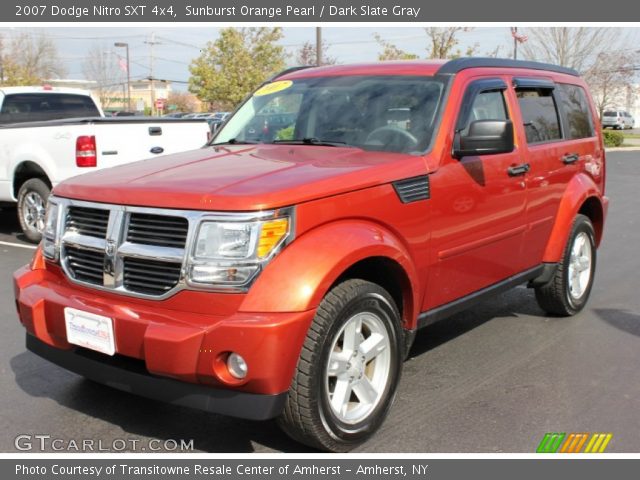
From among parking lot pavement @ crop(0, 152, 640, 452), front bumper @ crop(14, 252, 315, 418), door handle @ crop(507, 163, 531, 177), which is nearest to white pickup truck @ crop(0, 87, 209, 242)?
parking lot pavement @ crop(0, 152, 640, 452)

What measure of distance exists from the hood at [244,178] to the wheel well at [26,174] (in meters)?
5.14

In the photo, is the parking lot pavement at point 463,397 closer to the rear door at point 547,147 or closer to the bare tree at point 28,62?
the rear door at point 547,147

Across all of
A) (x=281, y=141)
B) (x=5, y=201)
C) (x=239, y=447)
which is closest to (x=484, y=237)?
(x=281, y=141)

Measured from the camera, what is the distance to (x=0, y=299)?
6.23 meters

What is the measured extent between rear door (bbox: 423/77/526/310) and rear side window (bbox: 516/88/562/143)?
263 millimetres

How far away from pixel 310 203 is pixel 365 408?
110cm

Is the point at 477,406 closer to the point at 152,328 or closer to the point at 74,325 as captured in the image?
the point at 152,328

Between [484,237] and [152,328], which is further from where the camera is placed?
[484,237]

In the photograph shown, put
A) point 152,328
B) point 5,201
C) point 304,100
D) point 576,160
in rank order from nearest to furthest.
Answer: point 152,328
point 304,100
point 576,160
point 5,201

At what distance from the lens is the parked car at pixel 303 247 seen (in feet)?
9.95

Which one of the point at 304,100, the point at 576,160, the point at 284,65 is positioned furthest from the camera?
the point at 284,65

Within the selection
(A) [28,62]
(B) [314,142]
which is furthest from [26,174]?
(A) [28,62]

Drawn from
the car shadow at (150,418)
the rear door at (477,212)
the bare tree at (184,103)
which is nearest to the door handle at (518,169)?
the rear door at (477,212)

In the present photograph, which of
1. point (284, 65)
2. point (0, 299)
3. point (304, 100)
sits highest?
point (284, 65)
